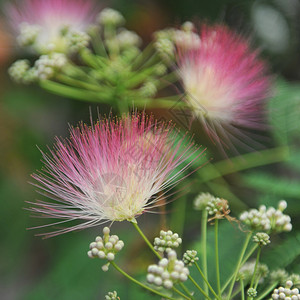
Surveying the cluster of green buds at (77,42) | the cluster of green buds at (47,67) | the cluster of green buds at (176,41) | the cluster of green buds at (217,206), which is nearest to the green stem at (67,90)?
the cluster of green buds at (47,67)

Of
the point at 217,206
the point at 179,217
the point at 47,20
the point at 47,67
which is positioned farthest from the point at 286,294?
the point at 47,20

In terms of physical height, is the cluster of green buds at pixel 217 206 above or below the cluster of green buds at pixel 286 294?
above

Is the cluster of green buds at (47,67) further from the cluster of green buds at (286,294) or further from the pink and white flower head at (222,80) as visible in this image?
the cluster of green buds at (286,294)

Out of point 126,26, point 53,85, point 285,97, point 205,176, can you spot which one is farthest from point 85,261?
point 126,26

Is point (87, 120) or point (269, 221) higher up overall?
point (87, 120)

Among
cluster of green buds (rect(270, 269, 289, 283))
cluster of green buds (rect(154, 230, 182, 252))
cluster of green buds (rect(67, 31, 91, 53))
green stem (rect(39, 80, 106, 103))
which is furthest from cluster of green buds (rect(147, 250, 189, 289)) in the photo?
cluster of green buds (rect(67, 31, 91, 53))

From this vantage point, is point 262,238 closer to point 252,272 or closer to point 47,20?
point 252,272
